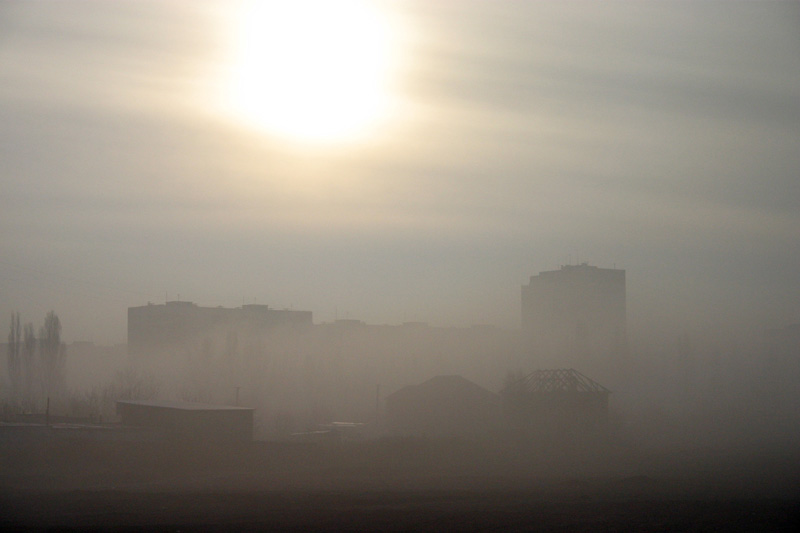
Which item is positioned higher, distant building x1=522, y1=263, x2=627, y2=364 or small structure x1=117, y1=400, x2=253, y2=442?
distant building x1=522, y1=263, x2=627, y2=364

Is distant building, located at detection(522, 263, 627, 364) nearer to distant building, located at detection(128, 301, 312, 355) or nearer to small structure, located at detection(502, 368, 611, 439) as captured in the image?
distant building, located at detection(128, 301, 312, 355)

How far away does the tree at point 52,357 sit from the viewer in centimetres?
8069

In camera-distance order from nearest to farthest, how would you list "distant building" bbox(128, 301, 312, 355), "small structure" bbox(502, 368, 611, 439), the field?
the field, "small structure" bbox(502, 368, 611, 439), "distant building" bbox(128, 301, 312, 355)

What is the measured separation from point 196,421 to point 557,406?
2485 cm

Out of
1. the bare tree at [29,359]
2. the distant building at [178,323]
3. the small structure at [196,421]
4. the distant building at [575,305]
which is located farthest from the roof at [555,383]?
the distant building at [575,305]

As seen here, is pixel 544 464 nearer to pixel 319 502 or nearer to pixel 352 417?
pixel 319 502

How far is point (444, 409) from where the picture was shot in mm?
67312

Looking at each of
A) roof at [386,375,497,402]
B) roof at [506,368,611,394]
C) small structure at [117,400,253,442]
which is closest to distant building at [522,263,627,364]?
roof at [386,375,497,402]

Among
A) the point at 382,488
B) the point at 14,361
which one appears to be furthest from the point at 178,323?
the point at 382,488

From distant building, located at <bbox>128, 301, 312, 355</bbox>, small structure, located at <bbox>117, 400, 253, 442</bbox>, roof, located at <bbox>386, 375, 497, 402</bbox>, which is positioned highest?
distant building, located at <bbox>128, 301, 312, 355</bbox>

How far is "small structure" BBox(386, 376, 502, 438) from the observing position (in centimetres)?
6544

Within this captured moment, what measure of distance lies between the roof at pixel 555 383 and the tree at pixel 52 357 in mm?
42432

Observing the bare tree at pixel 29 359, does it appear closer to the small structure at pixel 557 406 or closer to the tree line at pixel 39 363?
the tree line at pixel 39 363

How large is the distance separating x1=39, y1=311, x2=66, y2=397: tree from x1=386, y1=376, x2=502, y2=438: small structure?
3187 centimetres
